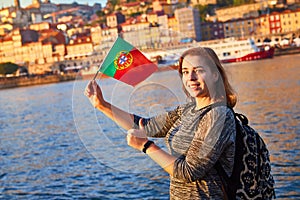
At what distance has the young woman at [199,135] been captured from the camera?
1.20m

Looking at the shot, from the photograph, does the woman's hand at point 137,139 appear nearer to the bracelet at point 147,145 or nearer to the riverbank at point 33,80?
the bracelet at point 147,145

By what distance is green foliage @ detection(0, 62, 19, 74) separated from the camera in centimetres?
5634

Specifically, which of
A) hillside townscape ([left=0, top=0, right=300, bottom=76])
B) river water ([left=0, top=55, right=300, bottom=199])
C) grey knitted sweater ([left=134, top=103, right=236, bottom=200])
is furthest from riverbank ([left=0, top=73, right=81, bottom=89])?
grey knitted sweater ([left=134, top=103, right=236, bottom=200])

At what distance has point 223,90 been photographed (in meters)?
1.25

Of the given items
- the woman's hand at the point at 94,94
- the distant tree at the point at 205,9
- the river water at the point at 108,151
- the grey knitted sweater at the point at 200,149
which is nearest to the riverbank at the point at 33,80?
the distant tree at the point at 205,9

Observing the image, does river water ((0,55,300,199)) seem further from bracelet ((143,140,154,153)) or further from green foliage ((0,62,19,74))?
green foliage ((0,62,19,74))

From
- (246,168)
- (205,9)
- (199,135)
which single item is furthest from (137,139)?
(205,9)

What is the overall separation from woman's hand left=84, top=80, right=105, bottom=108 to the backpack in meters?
0.30

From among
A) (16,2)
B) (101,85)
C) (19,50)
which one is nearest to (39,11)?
(16,2)

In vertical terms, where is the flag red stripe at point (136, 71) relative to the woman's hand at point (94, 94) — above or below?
above

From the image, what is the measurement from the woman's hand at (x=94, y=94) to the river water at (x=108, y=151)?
22 mm

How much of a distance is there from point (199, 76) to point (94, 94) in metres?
0.25

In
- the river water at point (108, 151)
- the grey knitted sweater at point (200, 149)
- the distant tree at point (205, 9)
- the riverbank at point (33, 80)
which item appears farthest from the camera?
the distant tree at point (205, 9)

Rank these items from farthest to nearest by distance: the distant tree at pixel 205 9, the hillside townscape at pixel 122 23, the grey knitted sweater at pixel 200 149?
the distant tree at pixel 205 9
the hillside townscape at pixel 122 23
the grey knitted sweater at pixel 200 149
